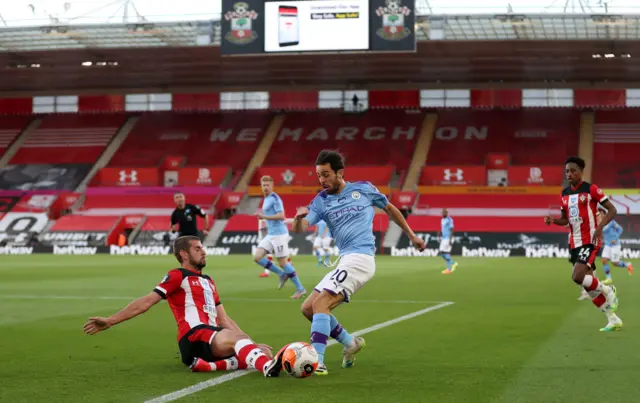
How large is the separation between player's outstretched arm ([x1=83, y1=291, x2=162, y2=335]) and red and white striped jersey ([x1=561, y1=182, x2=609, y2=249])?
6.64 meters

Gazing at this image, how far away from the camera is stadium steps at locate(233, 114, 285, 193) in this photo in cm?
5294

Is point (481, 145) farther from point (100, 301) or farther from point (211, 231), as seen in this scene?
point (100, 301)

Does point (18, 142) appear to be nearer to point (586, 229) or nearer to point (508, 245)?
point (508, 245)

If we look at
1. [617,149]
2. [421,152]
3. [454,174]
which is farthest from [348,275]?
[617,149]

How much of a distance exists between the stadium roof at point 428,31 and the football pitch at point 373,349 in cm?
2387

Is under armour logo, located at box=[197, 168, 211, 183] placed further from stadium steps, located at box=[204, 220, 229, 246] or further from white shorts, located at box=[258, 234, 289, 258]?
white shorts, located at box=[258, 234, 289, 258]

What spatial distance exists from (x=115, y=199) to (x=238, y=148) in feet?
29.0

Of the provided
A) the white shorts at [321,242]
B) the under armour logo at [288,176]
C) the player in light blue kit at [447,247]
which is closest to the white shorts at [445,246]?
the player in light blue kit at [447,247]

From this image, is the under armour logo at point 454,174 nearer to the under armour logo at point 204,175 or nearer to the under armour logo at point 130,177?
the under armour logo at point 204,175

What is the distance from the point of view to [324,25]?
115 feet

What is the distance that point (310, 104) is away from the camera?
2292 inches

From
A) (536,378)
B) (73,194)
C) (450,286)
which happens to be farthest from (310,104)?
(536,378)

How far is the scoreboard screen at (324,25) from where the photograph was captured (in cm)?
3481

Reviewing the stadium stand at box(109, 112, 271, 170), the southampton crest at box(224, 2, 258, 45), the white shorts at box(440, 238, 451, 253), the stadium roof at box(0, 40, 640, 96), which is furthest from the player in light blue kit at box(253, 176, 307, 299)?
the stadium stand at box(109, 112, 271, 170)
